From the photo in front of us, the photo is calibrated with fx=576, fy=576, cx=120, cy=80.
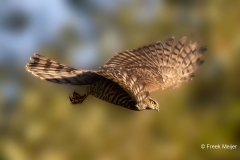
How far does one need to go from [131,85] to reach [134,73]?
456 millimetres

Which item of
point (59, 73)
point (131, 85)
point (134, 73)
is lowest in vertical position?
point (131, 85)

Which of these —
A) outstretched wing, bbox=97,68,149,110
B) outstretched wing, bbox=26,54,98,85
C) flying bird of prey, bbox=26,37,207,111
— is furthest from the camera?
outstretched wing, bbox=26,54,98,85

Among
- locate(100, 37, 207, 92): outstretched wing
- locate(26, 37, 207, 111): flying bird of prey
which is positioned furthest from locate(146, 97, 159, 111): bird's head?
locate(100, 37, 207, 92): outstretched wing

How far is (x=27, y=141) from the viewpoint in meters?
4.14

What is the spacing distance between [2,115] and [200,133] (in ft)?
5.30

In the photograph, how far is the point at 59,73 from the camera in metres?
2.87

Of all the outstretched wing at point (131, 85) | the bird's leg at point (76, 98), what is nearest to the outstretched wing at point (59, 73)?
the outstretched wing at point (131, 85)

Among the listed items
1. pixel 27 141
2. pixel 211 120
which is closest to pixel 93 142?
pixel 27 141

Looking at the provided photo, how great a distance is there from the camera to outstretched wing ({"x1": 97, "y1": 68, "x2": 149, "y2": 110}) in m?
2.57

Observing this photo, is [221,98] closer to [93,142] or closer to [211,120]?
[211,120]

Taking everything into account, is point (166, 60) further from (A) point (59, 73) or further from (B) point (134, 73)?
(A) point (59, 73)

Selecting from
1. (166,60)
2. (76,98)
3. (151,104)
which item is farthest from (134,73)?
(166,60)

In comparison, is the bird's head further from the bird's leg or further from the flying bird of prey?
the bird's leg

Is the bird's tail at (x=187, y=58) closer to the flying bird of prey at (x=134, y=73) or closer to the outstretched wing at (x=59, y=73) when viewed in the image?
the flying bird of prey at (x=134, y=73)
